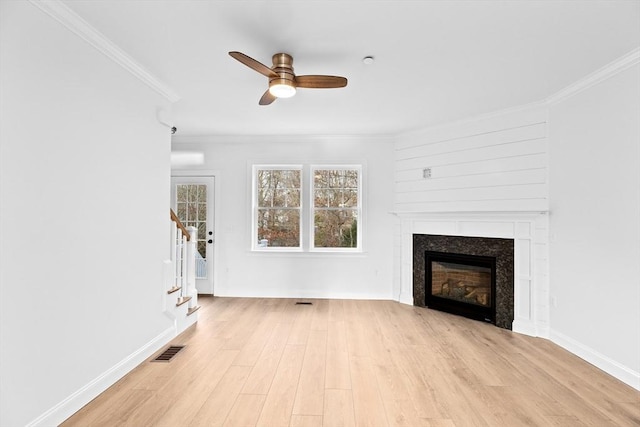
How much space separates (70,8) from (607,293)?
4.62m

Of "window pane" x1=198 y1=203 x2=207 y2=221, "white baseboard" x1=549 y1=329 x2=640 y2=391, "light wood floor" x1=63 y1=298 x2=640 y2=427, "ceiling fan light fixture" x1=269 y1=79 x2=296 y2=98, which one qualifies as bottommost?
"light wood floor" x1=63 y1=298 x2=640 y2=427

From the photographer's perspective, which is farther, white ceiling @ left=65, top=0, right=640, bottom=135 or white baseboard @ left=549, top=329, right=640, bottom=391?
white baseboard @ left=549, top=329, right=640, bottom=391

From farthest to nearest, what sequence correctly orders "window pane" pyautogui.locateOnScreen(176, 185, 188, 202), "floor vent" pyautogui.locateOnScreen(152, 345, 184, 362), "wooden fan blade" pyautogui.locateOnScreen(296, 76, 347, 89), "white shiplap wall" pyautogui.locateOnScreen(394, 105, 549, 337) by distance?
"window pane" pyautogui.locateOnScreen(176, 185, 188, 202) → "white shiplap wall" pyautogui.locateOnScreen(394, 105, 549, 337) → "floor vent" pyautogui.locateOnScreen(152, 345, 184, 362) → "wooden fan blade" pyautogui.locateOnScreen(296, 76, 347, 89)

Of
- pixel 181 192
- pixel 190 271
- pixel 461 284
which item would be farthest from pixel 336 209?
pixel 181 192

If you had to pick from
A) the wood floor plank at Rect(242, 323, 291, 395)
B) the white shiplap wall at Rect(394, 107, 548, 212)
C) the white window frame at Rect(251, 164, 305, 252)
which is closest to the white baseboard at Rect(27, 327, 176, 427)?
the wood floor plank at Rect(242, 323, 291, 395)

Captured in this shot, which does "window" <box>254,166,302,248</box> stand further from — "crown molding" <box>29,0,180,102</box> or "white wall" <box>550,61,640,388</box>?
"white wall" <box>550,61,640,388</box>

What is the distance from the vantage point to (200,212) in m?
5.32

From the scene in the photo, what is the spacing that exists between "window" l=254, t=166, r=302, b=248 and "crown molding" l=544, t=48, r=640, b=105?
137 inches

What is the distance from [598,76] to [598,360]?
2.54 m

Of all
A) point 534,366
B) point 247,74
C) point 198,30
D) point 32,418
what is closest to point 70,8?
point 198,30

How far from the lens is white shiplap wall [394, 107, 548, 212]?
370cm

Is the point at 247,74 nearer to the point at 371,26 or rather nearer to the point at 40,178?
the point at 371,26

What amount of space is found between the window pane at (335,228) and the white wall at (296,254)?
20 cm

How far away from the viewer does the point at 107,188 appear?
97.1 inches
